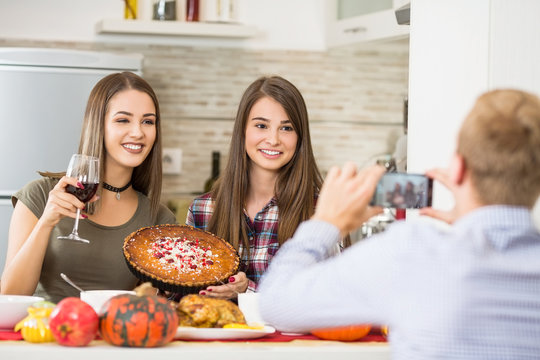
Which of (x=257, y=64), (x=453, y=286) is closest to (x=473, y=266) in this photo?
(x=453, y=286)

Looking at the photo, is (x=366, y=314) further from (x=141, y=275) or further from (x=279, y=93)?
(x=279, y=93)

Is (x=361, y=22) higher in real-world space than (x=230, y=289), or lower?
higher

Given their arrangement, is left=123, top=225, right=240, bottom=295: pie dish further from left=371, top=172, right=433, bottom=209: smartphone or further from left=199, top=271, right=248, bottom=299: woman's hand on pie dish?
left=371, top=172, right=433, bottom=209: smartphone

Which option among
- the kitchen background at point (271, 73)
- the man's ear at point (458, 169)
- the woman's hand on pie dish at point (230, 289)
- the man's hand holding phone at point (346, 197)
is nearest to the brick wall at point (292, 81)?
the kitchen background at point (271, 73)

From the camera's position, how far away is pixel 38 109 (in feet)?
11.5

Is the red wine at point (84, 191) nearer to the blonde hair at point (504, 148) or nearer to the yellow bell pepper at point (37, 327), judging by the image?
the yellow bell pepper at point (37, 327)

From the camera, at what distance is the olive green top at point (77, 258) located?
224cm

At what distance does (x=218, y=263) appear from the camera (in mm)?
1966

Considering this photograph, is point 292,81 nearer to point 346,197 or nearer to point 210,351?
point 210,351

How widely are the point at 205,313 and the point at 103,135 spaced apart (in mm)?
918

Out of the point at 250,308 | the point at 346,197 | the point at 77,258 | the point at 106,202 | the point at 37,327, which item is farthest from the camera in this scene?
the point at 106,202

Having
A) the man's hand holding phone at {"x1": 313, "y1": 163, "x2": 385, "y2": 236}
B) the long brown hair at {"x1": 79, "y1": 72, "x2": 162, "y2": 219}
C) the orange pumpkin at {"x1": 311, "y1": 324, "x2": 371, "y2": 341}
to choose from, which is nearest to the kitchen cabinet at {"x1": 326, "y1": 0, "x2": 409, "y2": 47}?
the long brown hair at {"x1": 79, "y1": 72, "x2": 162, "y2": 219}

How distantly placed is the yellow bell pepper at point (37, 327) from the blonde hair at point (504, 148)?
3.05ft

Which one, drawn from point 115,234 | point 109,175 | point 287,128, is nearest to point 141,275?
point 115,234
